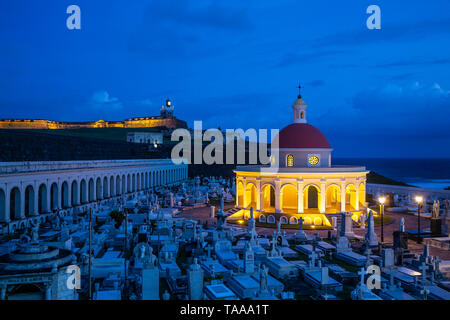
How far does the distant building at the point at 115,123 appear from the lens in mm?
121469

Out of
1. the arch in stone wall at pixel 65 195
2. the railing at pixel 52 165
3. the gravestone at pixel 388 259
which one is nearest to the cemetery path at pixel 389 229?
the gravestone at pixel 388 259

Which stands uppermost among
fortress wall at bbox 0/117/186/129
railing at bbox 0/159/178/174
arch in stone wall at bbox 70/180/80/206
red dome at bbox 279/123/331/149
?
fortress wall at bbox 0/117/186/129

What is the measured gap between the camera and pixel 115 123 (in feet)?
469

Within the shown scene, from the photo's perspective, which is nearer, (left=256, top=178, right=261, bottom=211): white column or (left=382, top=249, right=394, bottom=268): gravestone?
(left=382, top=249, right=394, bottom=268): gravestone

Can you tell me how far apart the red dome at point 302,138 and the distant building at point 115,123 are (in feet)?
332

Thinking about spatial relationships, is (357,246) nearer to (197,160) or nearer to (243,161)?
(197,160)

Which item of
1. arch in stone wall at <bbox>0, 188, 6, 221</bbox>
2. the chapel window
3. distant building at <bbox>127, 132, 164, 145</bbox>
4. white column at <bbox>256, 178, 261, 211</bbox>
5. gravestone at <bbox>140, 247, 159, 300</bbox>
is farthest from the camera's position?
distant building at <bbox>127, 132, 164, 145</bbox>

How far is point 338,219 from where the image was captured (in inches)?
1158

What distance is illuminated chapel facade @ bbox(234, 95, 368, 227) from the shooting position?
100 ft

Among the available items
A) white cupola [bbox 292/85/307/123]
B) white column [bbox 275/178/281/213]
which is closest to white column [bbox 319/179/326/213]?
white column [bbox 275/178/281/213]

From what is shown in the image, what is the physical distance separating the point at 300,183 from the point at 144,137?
79444 millimetres

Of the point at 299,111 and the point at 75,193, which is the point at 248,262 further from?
the point at 75,193

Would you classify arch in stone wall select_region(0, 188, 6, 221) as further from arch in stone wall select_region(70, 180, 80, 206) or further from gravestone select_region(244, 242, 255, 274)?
gravestone select_region(244, 242, 255, 274)
